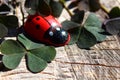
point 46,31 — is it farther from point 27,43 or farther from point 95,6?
point 95,6

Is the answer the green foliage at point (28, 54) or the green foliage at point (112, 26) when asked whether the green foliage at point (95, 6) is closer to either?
the green foliage at point (112, 26)

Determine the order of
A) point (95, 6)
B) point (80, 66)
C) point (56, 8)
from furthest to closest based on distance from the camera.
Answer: point (95, 6), point (56, 8), point (80, 66)

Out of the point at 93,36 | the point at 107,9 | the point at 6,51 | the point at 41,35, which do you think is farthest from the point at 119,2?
the point at 6,51

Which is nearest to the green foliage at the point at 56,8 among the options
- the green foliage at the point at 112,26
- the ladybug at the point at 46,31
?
the ladybug at the point at 46,31

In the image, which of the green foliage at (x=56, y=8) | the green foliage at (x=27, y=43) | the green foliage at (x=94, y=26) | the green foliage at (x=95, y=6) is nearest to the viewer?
the green foliage at (x=27, y=43)

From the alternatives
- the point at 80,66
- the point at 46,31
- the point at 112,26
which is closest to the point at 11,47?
the point at 46,31

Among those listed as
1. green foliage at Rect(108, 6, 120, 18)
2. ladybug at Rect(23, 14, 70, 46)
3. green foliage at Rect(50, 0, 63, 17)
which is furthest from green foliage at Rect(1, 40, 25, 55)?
green foliage at Rect(108, 6, 120, 18)

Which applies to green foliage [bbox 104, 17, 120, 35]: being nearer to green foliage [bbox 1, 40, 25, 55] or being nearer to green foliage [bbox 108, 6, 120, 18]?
green foliage [bbox 108, 6, 120, 18]
